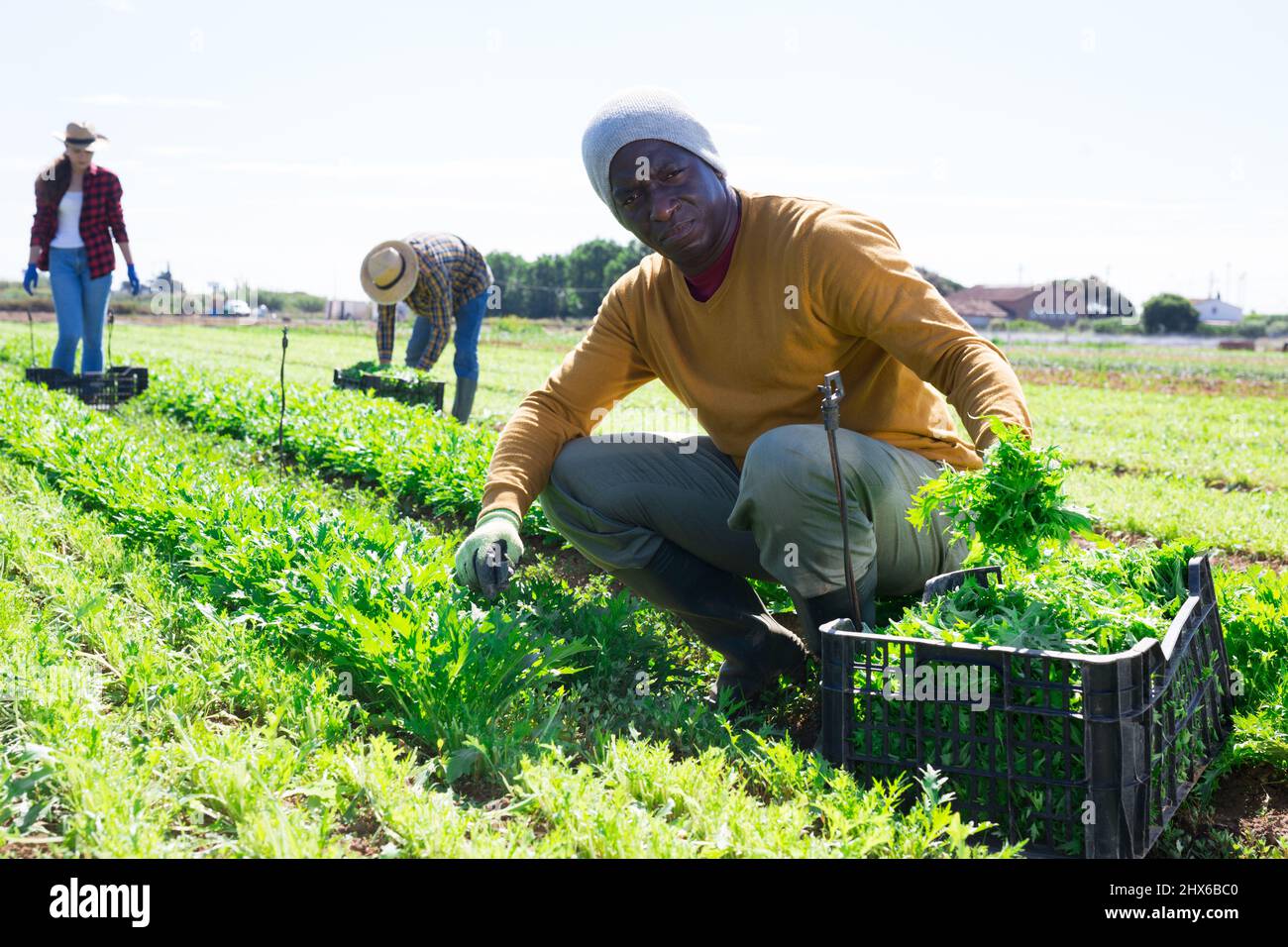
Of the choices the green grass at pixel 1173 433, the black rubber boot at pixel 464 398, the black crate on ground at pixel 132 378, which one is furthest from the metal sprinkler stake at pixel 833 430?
the black crate on ground at pixel 132 378

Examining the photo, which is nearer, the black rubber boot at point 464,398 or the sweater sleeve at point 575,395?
the sweater sleeve at point 575,395

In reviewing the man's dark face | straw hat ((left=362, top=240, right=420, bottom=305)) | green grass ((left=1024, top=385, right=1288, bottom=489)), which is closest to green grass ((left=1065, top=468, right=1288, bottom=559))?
green grass ((left=1024, top=385, right=1288, bottom=489))

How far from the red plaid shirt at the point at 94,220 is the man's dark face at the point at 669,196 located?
6.91 metres

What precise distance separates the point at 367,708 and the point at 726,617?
972mm

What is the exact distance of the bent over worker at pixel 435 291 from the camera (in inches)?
300

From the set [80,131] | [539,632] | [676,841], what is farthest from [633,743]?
[80,131]

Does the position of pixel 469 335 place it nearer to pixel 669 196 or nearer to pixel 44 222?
pixel 44 222

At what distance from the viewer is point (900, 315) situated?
8.39ft

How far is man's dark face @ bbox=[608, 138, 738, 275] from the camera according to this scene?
8.96ft

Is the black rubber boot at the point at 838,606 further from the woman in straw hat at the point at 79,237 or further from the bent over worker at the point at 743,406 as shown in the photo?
the woman in straw hat at the point at 79,237

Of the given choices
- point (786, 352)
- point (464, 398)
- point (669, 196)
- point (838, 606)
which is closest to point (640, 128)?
point (669, 196)

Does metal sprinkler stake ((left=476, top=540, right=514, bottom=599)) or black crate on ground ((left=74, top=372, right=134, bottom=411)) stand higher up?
black crate on ground ((left=74, top=372, right=134, bottom=411))

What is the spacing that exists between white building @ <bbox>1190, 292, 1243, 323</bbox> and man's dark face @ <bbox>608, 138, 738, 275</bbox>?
104 m

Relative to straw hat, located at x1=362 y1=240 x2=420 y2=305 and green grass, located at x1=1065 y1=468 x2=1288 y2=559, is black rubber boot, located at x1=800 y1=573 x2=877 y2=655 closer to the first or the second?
green grass, located at x1=1065 y1=468 x2=1288 y2=559
